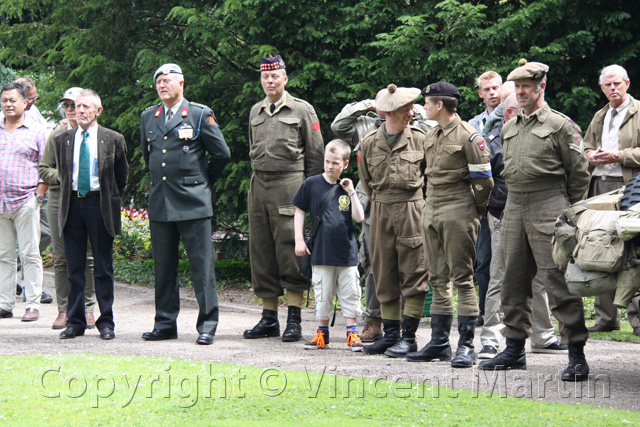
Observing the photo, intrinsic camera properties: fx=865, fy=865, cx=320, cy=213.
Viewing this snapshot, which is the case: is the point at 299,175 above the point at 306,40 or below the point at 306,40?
below

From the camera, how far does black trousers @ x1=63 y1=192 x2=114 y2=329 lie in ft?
28.0

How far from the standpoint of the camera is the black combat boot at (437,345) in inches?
284

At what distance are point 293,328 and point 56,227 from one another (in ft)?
10.0

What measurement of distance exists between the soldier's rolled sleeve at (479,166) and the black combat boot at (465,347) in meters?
1.02

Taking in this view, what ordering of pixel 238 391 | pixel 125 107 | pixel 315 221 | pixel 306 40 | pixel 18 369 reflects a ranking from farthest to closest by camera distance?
pixel 125 107, pixel 306 40, pixel 315 221, pixel 18 369, pixel 238 391

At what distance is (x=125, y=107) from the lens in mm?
13695

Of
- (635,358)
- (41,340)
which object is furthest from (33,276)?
(635,358)

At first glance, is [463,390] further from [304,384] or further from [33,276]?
[33,276]

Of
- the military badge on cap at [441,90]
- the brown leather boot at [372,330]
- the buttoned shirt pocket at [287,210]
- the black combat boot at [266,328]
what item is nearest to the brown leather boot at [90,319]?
the black combat boot at [266,328]

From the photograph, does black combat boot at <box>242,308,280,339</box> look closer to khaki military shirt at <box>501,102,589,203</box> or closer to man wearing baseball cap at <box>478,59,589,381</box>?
man wearing baseball cap at <box>478,59,589,381</box>

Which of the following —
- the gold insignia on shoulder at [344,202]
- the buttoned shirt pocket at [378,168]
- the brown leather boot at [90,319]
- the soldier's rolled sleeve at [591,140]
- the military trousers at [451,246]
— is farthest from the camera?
the brown leather boot at [90,319]

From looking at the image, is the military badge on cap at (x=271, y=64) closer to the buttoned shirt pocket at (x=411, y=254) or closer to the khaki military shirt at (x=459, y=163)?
the khaki military shirt at (x=459, y=163)

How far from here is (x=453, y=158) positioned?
23.0 feet

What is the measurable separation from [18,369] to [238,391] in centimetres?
192
